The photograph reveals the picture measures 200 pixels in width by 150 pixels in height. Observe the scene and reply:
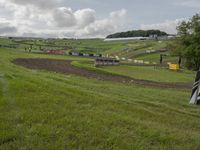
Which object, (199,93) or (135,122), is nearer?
(135,122)

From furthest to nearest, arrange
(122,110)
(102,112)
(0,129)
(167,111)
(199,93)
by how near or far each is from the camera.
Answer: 1. (199,93)
2. (167,111)
3. (122,110)
4. (102,112)
5. (0,129)

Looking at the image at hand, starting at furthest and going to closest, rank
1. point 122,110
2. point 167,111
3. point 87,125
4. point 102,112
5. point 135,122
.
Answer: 1. point 167,111
2. point 122,110
3. point 102,112
4. point 135,122
5. point 87,125

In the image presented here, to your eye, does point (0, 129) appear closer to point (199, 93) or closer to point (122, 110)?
point (122, 110)

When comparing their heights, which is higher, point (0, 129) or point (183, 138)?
point (0, 129)

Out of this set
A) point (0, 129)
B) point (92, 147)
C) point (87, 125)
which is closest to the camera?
point (92, 147)

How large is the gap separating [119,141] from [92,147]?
0.66m

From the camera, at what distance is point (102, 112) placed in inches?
295

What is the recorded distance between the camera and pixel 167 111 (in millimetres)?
10016

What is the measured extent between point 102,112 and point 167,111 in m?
3.54

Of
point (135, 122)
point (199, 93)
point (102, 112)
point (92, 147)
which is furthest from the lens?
point (199, 93)

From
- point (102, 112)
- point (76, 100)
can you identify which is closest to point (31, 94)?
point (76, 100)

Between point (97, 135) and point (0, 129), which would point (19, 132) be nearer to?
point (0, 129)

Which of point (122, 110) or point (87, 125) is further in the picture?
point (122, 110)

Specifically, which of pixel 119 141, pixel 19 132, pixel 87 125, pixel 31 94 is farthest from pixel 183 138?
pixel 31 94
